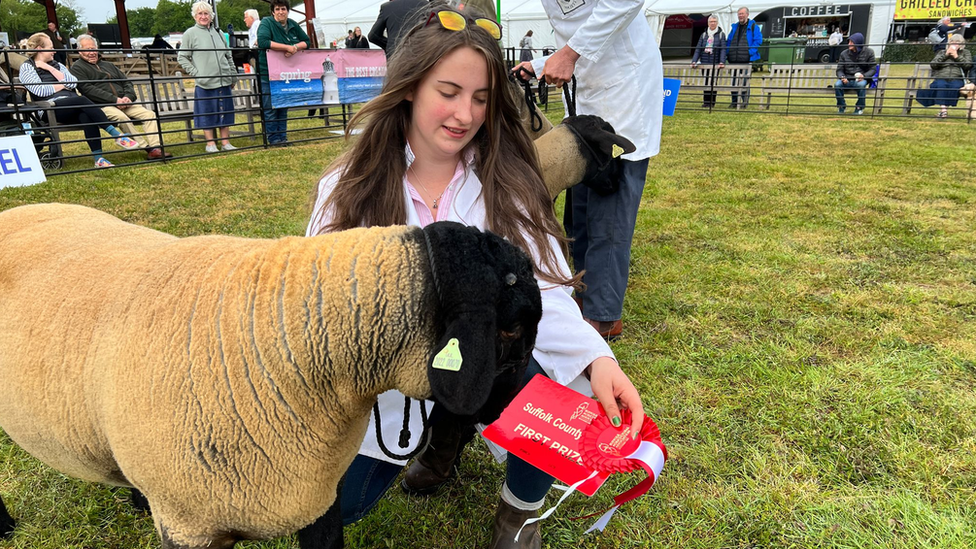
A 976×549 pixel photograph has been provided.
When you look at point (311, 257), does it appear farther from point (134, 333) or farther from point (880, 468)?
point (880, 468)

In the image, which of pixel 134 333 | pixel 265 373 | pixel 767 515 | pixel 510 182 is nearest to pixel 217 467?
pixel 265 373

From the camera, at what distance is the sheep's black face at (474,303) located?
125cm

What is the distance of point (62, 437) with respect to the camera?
1582mm

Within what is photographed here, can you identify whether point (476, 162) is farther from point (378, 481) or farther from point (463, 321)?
point (378, 481)

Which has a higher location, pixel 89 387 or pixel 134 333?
pixel 134 333

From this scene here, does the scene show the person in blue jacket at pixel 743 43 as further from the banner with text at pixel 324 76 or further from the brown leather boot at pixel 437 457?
the brown leather boot at pixel 437 457

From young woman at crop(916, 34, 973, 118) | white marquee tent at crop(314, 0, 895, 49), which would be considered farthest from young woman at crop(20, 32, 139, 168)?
young woman at crop(916, 34, 973, 118)

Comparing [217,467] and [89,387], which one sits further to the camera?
[89,387]

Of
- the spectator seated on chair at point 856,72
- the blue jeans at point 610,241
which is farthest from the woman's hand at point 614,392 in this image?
the spectator seated on chair at point 856,72

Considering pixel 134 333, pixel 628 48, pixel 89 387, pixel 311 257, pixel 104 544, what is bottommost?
pixel 104 544

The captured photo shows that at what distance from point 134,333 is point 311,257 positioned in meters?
0.47

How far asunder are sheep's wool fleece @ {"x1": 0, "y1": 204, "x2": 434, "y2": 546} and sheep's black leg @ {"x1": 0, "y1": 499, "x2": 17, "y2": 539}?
3.34ft

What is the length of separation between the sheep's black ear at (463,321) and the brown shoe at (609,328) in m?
2.25

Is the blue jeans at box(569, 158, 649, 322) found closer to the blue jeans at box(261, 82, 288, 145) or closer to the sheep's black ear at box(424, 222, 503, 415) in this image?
the sheep's black ear at box(424, 222, 503, 415)
